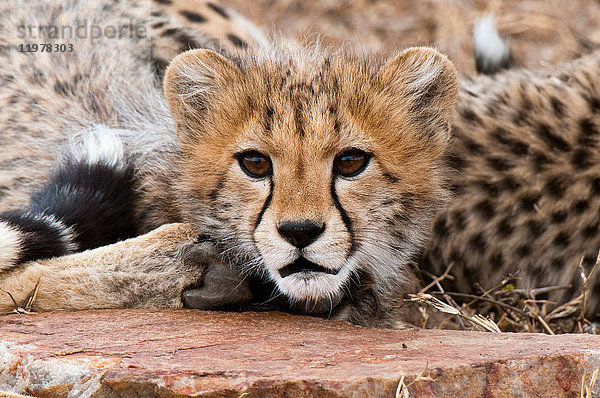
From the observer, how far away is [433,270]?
127 inches

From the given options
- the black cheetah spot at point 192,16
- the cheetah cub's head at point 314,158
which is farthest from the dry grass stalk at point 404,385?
the black cheetah spot at point 192,16

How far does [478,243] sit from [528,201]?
9.2 inches

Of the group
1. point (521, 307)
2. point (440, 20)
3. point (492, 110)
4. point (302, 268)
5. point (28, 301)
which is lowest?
point (521, 307)

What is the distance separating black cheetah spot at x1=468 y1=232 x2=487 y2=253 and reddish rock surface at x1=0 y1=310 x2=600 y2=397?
2.81ft

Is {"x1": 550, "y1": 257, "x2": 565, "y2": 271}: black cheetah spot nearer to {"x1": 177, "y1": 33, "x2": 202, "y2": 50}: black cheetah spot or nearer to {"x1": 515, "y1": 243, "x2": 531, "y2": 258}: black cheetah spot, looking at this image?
{"x1": 515, "y1": 243, "x2": 531, "y2": 258}: black cheetah spot

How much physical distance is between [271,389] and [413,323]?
144cm

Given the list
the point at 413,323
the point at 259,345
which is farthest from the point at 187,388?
the point at 413,323

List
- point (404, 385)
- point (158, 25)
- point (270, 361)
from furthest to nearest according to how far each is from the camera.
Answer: point (158, 25) → point (270, 361) → point (404, 385)

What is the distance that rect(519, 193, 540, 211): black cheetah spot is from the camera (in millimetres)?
3015

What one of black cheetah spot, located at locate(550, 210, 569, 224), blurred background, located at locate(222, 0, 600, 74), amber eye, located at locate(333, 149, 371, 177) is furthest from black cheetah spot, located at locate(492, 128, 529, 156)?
blurred background, located at locate(222, 0, 600, 74)

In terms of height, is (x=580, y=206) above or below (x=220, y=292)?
above

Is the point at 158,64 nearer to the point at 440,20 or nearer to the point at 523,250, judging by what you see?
the point at 523,250

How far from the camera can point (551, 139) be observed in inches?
119

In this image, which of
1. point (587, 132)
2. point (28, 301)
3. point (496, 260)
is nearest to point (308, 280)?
point (28, 301)
